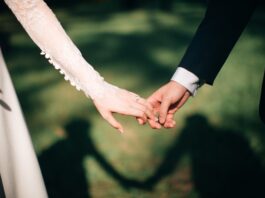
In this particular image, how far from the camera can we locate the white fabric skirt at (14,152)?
1227 millimetres

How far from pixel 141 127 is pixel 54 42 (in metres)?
1.77

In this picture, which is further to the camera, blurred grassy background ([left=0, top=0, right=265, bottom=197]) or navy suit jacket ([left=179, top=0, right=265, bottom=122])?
blurred grassy background ([left=0, top=0, right=265, bottom=197])

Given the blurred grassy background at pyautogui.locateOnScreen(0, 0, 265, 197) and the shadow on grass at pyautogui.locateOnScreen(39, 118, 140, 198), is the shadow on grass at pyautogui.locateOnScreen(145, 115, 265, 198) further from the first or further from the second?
the shadow on grass at pyautogui.locateOnScreen(39, 118, 140, 198)

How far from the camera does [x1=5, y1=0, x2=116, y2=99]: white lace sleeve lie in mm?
1157

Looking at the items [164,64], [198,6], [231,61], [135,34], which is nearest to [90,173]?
[164,64]

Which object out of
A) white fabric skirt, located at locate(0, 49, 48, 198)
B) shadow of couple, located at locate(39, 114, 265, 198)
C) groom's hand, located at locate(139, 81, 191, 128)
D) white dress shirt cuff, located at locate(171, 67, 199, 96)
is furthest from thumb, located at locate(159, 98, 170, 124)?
shadow of couple, located at locate(39, 114, 265, 198)

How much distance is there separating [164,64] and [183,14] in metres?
1.92

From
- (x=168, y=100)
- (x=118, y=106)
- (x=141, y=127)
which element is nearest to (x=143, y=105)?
(x=118, y=106)

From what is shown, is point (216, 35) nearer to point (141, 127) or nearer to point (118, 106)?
point (118, 106)

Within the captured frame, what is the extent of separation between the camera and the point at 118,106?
1.38 m

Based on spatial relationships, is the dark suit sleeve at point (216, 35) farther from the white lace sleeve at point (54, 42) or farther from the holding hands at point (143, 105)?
the white lace sleeve at point (54, 42)

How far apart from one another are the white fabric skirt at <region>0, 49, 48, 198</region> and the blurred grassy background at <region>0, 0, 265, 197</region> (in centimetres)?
91

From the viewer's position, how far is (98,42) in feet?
15.3

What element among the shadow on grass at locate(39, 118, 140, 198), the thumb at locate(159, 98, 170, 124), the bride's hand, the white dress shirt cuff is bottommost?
the shadow on grass at locate(39, 118, 140, 198)
